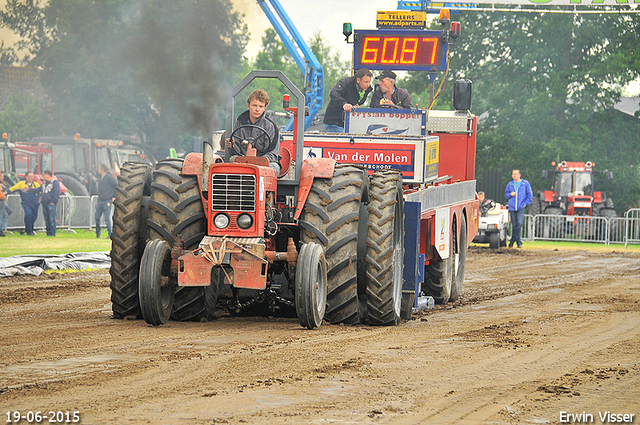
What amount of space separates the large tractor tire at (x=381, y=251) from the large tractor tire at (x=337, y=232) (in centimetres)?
17

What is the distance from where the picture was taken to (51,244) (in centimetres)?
2003

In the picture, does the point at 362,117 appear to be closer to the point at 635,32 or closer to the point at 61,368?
the point at 61,368

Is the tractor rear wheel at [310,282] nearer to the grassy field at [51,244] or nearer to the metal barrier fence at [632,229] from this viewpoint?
the grassy field at [51,244]

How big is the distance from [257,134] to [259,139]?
0.30 ft

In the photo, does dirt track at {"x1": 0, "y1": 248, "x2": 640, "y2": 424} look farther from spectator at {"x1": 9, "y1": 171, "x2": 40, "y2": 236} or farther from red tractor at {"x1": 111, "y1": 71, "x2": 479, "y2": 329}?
spectator at {"x1": 9, "y1": 171, "x2": 40, "y2": 236}

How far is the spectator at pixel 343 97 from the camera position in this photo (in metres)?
12.8

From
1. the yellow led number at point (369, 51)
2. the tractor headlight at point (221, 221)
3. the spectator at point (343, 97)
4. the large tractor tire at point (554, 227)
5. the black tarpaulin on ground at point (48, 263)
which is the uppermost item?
the yellow led number at point (369, 51)

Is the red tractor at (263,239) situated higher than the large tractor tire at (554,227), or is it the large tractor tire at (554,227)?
the red tractor at (263,239)

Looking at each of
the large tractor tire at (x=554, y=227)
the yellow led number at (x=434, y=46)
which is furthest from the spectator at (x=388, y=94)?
the large tractor tire at (x=554, y=227)

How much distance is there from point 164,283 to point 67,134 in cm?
3434

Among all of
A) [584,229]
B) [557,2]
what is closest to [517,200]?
[584,229]

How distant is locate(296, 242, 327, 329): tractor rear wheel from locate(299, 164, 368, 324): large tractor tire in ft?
0.65

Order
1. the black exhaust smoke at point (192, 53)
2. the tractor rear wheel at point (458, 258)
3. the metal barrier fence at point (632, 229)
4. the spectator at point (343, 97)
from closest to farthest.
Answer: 1. the tractor rear wheel at point (458, 258)
2. the spectator at point (343, 97)
3. the black exhaust smoke at point (192, 53)
4. the metal barrier fence at point (632, 229)

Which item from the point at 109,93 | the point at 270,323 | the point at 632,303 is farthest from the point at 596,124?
the point at 270,323
